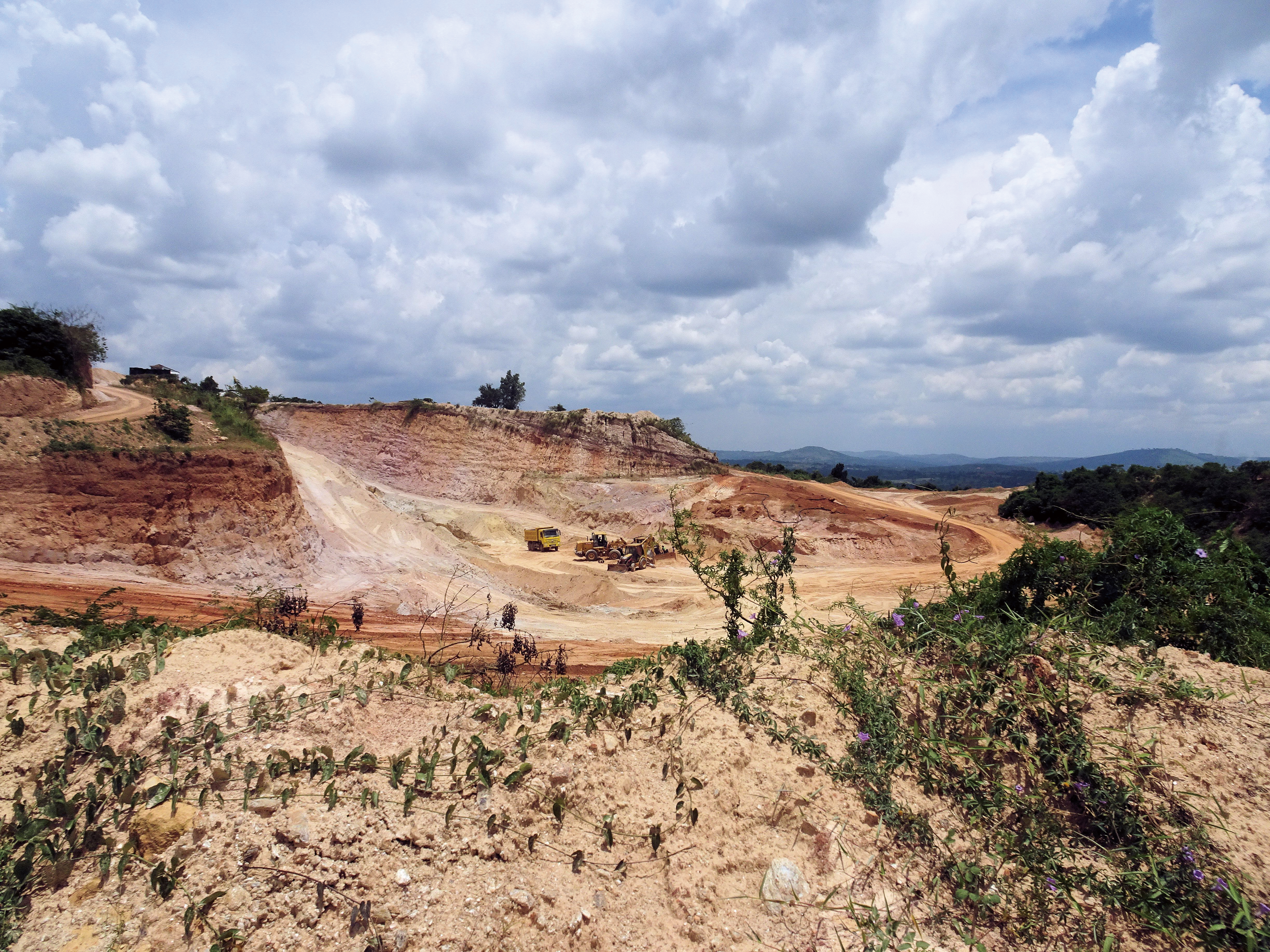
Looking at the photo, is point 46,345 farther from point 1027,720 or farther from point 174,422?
point 1027,720

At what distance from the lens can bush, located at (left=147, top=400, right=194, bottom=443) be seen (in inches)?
827

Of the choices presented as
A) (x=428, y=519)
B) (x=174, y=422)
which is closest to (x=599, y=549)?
(x=428, y=519)

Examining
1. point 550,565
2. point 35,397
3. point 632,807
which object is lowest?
point 550,565

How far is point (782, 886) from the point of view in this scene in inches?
152

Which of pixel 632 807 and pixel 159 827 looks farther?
pixel 632 807

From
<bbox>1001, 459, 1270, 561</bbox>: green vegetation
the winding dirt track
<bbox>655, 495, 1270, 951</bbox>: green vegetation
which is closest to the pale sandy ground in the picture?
<bbox>1001, 459, 1270, 561</bbox>: green vegetation

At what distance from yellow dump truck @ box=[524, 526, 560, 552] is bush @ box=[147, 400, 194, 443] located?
1501cm

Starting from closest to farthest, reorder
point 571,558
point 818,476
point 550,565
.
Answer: point 550,565
point 571,558
point 818,476

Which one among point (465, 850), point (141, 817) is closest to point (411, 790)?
point (465, 850)

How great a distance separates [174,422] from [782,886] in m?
25.1

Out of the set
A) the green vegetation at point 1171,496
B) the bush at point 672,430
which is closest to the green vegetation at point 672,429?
the bush at point 672,430

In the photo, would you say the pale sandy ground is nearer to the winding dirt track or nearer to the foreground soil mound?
the winding dirt track

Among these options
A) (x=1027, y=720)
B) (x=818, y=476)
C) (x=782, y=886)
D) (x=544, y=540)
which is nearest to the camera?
(x=782, y=886)

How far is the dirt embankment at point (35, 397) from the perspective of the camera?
2114cm
